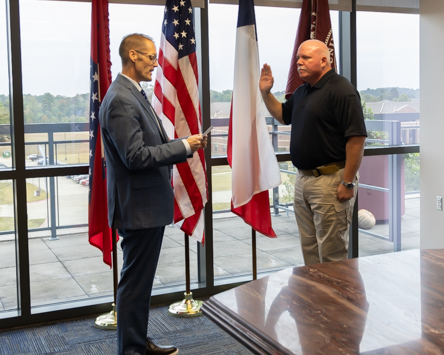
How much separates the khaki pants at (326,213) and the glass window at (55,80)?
1449mm

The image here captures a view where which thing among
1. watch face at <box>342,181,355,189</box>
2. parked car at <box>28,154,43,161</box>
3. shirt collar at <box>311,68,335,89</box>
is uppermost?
shirt collar at <box>311,68,335,89</box>

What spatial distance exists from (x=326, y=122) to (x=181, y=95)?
2.97 ft

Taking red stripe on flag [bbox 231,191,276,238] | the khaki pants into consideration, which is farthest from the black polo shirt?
red stripe on flag [bbox 231,191,276,238]

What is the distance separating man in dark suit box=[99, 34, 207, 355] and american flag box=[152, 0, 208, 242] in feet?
2.02

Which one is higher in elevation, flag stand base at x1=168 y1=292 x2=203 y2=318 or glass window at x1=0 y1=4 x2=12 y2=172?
glass window at x1=0 y1=4 x2=12 y2=172

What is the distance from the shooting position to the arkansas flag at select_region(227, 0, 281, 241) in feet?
11.5

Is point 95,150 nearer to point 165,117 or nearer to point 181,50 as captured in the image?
point 165,117

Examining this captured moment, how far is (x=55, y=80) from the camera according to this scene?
3447mm

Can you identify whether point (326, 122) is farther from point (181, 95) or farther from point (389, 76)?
point (389, 76)

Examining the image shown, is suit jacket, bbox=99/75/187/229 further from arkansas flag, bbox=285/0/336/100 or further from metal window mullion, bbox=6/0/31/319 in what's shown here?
arkansas flag, bbox=285/0/336/100

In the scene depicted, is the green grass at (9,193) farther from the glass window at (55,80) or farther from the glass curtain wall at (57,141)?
the glass window at (55,80)

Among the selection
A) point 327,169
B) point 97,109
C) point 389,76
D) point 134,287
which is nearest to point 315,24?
point 389,76

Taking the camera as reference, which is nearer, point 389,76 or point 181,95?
point 181,95

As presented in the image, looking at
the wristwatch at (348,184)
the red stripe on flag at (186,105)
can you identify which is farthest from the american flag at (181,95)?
the wristwatch at (348,184)
